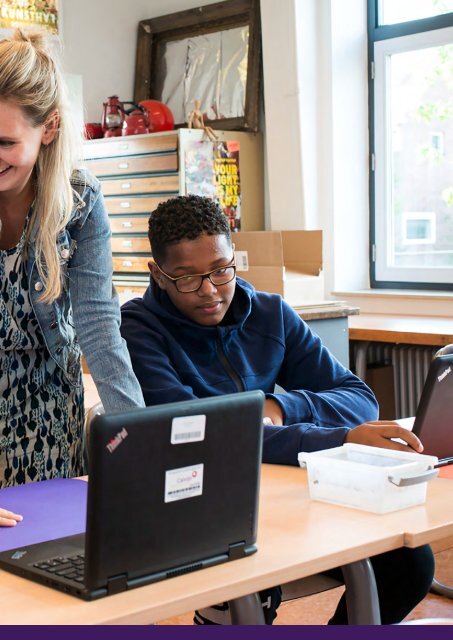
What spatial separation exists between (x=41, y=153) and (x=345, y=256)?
3482mm

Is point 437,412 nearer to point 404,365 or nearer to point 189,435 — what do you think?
point 189,435

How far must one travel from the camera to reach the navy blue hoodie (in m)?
1.94

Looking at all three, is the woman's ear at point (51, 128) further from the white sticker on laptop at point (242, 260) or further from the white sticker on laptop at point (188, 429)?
the white sticker on laptop at point (242, 260)

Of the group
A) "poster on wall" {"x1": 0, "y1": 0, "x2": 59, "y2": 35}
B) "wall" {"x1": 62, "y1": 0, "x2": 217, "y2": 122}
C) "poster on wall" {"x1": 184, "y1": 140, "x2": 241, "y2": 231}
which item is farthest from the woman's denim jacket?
"wall" {"x1": 62, "y1": 0, "x2": 217, "y2": 122}

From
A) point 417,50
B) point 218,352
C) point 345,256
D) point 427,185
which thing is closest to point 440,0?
point 417,50

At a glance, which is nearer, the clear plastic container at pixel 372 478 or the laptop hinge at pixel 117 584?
the laptop hinge at pixel 117 584

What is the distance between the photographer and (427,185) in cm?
480

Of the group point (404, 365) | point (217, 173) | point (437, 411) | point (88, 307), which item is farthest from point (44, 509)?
point (217, 173)

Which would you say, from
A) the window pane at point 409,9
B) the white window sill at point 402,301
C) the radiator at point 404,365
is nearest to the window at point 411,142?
the window pane at point 409,9

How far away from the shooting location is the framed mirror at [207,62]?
508 cm

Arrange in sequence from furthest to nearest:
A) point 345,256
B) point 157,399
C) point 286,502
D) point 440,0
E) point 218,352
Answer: point 345,256, point 440,0, point 218,352, point 157,399, point 286,502

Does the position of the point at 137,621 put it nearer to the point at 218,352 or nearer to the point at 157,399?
the point at 157,399

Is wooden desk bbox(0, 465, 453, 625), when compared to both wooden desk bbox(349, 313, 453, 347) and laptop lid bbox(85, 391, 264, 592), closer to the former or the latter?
laptop lid bbox(85, 391, 264, 592)

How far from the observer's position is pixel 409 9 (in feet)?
15.7
